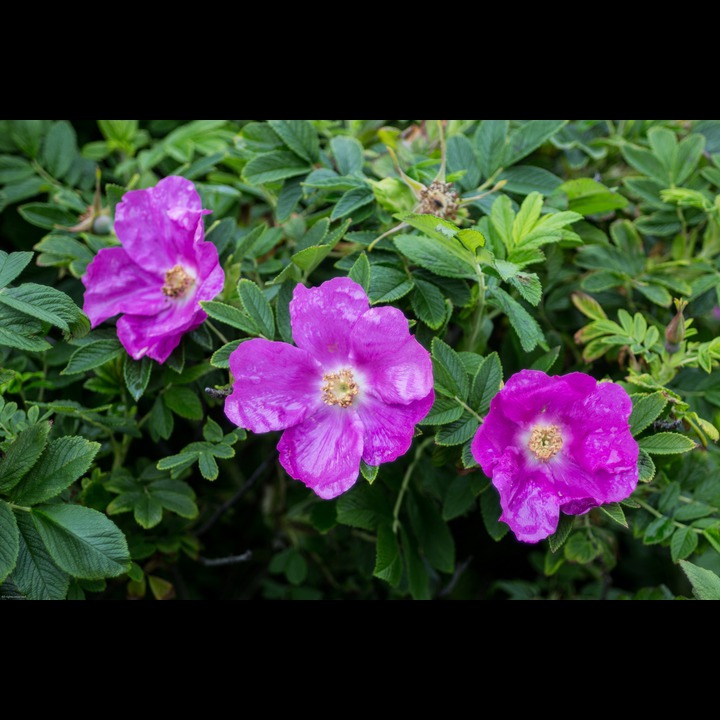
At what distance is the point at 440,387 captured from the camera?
3.45ft

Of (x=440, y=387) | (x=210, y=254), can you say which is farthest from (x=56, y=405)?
(x=440, y=387)

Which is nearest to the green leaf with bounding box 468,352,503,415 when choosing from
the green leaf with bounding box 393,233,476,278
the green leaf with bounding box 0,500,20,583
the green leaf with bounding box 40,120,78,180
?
the green leaf with bounding box 393,233,476,278

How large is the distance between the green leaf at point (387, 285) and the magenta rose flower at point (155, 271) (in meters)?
0.21

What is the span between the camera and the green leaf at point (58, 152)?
1.58m

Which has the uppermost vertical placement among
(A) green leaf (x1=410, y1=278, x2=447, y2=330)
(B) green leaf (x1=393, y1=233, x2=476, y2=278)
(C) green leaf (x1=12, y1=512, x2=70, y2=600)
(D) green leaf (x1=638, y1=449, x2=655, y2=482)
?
(B) green leaf (x1=393, y1=233, x2=476, y2=278)

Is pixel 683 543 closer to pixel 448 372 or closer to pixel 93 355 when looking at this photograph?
pixel 448 372

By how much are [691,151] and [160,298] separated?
904 millimetres

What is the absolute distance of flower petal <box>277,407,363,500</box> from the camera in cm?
99

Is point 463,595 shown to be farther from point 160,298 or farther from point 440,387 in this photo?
point 160,298

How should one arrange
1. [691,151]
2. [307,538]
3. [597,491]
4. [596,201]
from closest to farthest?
[597,491], [596,201], [691,151], [307,538]

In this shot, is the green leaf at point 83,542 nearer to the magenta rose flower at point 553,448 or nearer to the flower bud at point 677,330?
the magenta rose flower at point 553,448

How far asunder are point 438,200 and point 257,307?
11.4 inches

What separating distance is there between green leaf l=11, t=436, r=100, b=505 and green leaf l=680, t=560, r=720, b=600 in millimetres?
751

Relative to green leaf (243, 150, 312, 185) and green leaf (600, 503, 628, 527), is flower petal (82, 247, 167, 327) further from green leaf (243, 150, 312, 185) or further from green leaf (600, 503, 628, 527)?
green leaf (600, 503, 628, 527)
